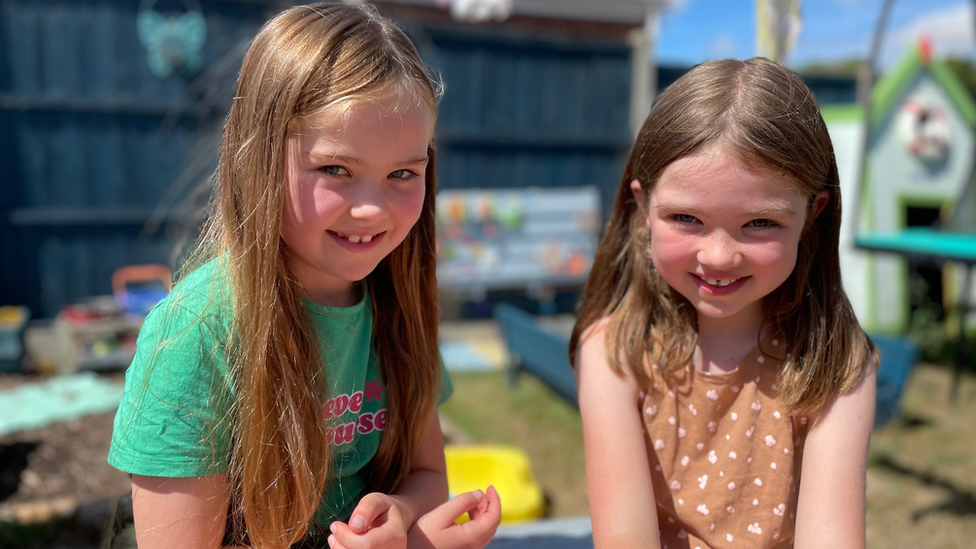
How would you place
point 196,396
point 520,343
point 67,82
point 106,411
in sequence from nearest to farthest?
point 196,396, point 106,411, point 520,343, point 67,82

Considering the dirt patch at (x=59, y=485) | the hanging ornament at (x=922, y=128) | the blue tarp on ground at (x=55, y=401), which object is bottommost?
the blue tarp on ground at (x=55, y=401)

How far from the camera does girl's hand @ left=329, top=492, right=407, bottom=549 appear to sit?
3.36 feet

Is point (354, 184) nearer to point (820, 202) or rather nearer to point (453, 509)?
point (453, 509)

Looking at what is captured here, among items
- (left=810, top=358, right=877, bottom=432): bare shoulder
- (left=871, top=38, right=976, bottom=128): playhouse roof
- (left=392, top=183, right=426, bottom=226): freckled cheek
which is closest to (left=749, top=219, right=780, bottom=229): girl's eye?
(left=810, top=358, right=877, bottom=432): bare shoulder

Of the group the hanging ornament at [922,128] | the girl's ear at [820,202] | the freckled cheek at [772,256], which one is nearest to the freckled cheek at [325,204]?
the freckled cheek at [772,256]

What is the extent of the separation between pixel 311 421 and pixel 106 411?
3.45m

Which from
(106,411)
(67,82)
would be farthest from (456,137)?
(106,411)

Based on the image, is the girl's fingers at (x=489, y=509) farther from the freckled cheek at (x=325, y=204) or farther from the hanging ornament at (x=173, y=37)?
the hanging ornament at (x=173, y=37)

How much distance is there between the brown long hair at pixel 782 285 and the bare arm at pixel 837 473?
0.03m

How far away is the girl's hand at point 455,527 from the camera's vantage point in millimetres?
1175

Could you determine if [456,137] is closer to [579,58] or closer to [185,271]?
[579,58]

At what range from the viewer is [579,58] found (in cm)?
713

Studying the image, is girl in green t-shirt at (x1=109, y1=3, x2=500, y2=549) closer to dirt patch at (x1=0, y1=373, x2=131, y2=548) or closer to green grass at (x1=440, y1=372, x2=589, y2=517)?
dirt patch at (x1=0, y1=373, x2=131, y2=548)

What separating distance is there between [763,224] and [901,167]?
20.3 ft
